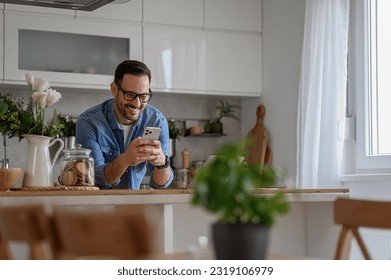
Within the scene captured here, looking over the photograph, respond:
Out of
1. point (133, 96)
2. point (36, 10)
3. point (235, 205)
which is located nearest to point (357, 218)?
point (235, 205)

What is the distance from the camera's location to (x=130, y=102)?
12.4 feet

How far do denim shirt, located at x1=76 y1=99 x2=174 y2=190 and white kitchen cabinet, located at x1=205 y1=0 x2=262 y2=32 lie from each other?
1715 mm

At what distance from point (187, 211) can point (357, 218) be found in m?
1.26

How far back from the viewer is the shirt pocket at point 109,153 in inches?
148

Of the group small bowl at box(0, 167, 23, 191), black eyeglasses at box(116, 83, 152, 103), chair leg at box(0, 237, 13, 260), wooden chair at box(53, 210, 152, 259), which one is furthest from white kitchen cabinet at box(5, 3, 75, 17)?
wooden chair at box(53, 210, 152, 259)

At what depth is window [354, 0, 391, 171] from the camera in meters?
4.59

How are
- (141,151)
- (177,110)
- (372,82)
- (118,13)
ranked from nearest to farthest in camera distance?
(141,151), (372,82), (118,13), (177,110)

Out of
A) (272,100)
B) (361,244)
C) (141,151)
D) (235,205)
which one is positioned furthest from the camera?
(272,100)

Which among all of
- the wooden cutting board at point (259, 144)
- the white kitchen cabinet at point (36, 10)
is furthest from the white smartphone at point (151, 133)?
the wooden cutting board at point (259, 144)

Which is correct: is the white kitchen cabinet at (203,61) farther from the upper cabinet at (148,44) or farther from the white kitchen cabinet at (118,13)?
the white kitchen cabinet at (118,13)

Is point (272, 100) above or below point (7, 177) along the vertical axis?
above

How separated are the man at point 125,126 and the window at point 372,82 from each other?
1.33 metres

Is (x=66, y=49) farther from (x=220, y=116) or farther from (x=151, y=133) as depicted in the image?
(x=151, y=133)
